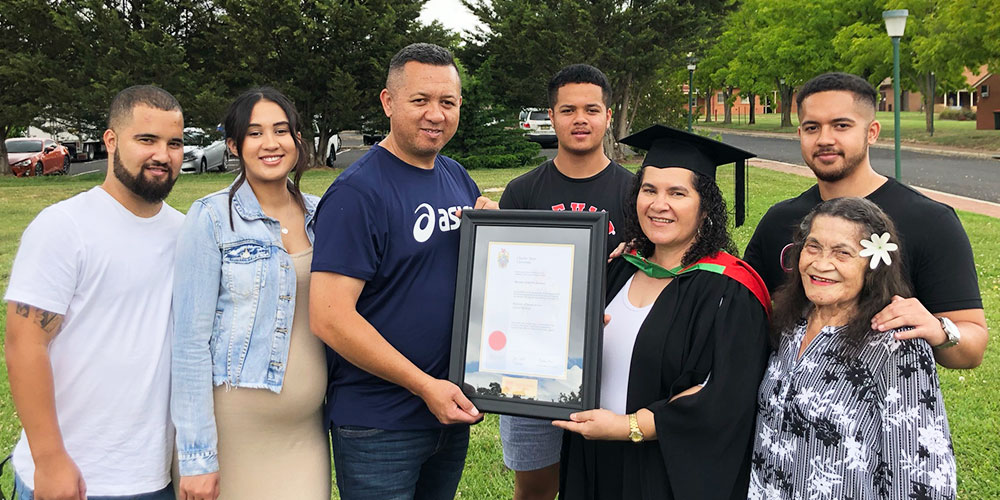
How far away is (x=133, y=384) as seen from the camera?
2402 mm

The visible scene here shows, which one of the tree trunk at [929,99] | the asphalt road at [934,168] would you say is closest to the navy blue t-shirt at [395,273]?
the asphalt road at [934,168]

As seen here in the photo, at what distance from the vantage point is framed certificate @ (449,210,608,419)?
2521 mm

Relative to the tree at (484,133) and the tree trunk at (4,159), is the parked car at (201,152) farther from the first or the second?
the tree at (484,133)

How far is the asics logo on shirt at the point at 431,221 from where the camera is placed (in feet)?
8.74

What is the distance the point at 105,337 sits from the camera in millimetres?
2369

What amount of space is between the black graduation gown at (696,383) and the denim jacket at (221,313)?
1.25 metres

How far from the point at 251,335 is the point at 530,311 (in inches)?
37.2

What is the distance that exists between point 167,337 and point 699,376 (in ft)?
5.81

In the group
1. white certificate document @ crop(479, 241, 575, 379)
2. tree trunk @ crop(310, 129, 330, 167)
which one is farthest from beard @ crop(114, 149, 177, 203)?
tree trunk @ crop(310, 129, 330, 167)

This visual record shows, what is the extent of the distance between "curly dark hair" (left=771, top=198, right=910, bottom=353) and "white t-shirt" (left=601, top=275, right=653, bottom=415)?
46 cm

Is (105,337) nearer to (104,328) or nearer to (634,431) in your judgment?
(104,328)

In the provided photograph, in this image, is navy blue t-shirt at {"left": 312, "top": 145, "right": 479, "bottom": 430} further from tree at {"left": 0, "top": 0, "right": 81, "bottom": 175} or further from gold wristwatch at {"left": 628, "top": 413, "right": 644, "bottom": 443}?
tree at {"left": 0, "top": 0, "right": 81, "bottom": 175}

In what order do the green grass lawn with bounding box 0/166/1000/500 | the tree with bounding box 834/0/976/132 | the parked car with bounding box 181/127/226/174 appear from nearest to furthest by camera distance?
the green grass lawn with bounding box 0/166/1000/500
the parked car with bounding box 181/127/226/174
the tree with bounding box 834/0/976/132

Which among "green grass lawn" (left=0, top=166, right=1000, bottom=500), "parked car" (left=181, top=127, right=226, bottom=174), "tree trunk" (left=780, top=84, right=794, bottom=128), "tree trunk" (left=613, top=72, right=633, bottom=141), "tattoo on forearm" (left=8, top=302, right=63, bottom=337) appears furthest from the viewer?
"tree trunk" (left=780, top=84, right=794, bottom=128)
